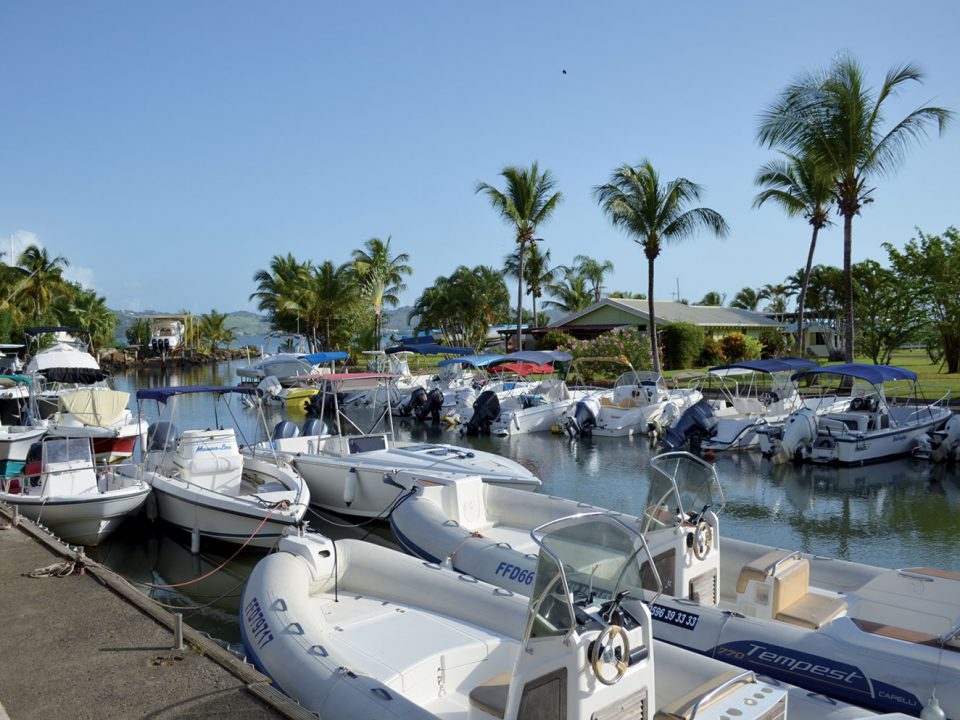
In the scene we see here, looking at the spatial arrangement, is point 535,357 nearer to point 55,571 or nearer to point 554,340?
point 554,340

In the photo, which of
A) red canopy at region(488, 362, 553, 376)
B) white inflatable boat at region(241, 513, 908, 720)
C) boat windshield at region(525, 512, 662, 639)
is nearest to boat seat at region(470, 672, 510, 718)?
white inflatable boat at region(241, 513, 908, 720)

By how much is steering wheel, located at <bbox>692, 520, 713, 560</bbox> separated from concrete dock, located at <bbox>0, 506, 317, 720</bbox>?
3.87 meters

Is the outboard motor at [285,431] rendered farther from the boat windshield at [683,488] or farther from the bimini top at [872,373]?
the bimini top at [872,373]

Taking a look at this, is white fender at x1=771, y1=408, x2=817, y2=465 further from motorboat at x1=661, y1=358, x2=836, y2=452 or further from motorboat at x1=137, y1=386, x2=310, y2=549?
motorboat at x1=137, y1=386, x2=310, y2=549

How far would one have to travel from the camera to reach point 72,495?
11.8m

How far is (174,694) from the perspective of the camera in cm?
520

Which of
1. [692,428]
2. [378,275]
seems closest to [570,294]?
[378,275]

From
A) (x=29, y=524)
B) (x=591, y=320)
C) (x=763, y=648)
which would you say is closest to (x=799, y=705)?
(x=763, y=648)

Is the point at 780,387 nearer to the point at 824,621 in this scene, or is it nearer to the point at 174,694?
the point at 824,621

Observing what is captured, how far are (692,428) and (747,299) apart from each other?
221ft

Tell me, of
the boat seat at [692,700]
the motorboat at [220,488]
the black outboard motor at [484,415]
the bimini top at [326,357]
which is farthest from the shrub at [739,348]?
the boat seat at [692,700]

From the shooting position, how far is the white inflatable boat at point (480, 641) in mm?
4148

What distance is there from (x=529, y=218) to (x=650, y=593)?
33852 millimetres

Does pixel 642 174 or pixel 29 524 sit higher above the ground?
pixel 642 174
